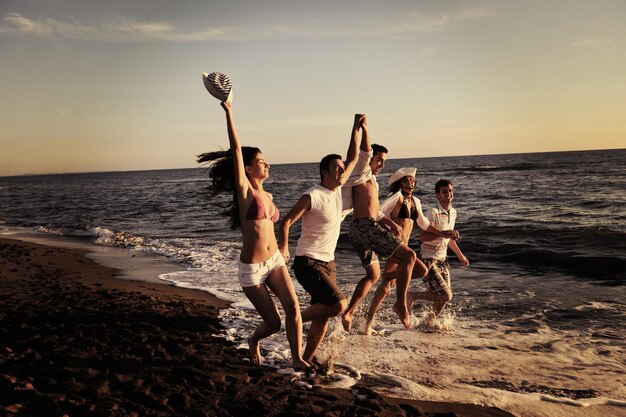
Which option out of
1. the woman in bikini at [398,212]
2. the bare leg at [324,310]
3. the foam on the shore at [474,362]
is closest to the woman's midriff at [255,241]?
the bare leg at [324,310]

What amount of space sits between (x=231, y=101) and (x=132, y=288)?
5893 mm

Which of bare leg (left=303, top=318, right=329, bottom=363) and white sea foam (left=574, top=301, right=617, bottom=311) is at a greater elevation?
bare leg (left=303, top=318, right=329, bottom=363)

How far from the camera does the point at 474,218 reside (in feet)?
73.4

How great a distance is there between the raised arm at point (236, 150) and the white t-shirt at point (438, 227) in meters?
3.60

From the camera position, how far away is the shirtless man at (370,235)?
604 cm

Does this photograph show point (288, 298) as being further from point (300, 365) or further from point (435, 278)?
point (435, 278)

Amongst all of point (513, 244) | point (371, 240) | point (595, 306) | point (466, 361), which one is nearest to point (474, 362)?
point (466, 361)

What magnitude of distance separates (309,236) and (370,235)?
1.31 m

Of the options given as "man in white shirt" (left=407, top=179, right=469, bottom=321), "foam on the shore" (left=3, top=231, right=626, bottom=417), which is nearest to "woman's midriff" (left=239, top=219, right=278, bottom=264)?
"foam on the shore" (left=3, top=231, right=626, bottom=417)

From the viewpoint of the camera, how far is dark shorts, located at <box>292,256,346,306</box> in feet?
15.9

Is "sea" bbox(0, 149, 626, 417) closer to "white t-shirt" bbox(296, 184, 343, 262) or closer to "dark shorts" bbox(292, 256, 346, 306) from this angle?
"dark shorts" bbox(292, 256, 346, 306)

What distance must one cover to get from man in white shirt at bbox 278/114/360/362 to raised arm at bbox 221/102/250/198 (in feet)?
2.21

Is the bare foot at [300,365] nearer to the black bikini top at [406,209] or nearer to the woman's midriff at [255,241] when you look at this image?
the woman's midriff at [255,241]

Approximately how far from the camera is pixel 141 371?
15.2 ft
